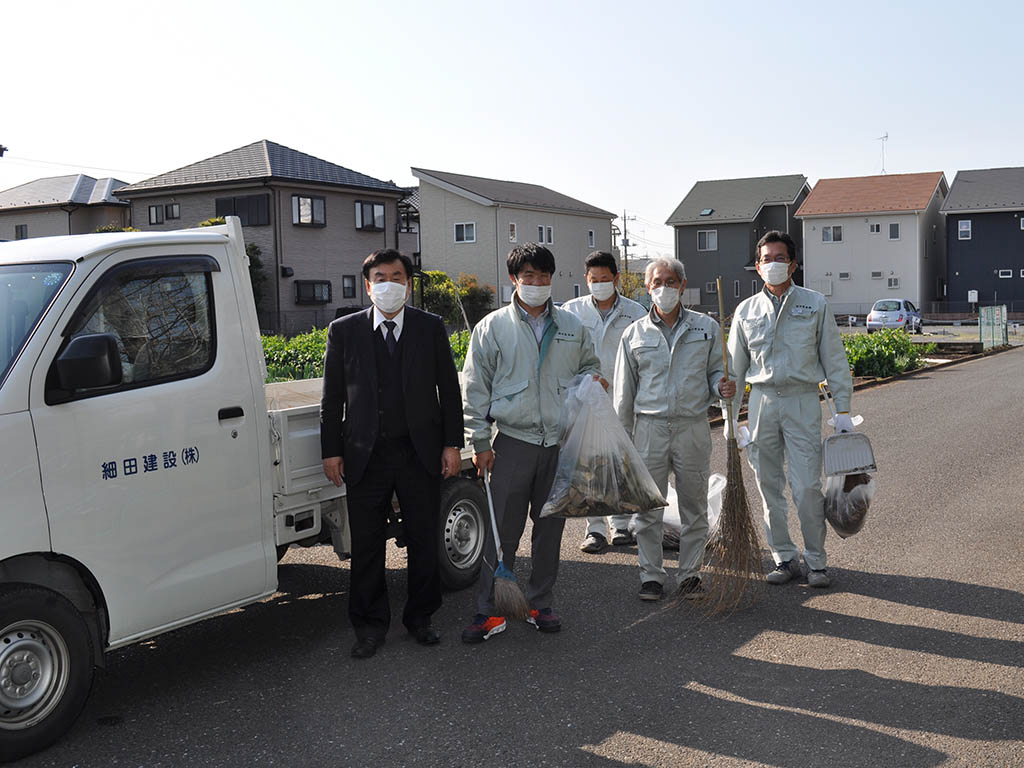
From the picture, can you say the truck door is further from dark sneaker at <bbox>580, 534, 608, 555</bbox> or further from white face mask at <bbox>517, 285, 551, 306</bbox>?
dark sneaker at <bbox>580, 534, 608, 555</bbox>

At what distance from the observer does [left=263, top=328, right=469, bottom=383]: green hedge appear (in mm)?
15062

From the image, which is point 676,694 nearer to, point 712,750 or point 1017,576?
point 712,750

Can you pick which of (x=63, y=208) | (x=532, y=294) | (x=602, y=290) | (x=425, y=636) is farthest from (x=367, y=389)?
(x=63, y=208)

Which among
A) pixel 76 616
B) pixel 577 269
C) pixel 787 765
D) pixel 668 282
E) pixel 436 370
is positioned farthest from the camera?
pixel 577 269

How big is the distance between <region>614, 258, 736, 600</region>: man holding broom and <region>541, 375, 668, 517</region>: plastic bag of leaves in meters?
0.50

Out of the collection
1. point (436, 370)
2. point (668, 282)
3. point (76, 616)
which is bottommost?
point (76, 616)

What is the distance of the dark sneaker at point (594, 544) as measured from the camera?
23.2 feet

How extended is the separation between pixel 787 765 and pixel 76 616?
288 cm

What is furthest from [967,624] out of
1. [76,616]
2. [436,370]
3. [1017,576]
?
[76,616]

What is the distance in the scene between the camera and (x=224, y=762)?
12.6ft

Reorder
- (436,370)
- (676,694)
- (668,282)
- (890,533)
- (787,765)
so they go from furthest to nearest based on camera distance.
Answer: (890,533)
(668,282)
(436,370)
(676,694)
(787,765)

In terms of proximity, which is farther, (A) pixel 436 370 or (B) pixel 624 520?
(B) pixel 624 520

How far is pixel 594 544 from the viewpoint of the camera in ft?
23.3

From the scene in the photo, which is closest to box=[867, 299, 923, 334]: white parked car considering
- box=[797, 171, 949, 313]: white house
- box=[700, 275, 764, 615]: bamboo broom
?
box=[797, 171, 949, 313]: white house
